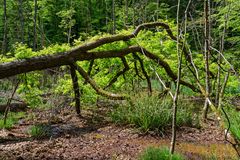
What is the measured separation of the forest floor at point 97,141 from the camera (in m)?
5.75

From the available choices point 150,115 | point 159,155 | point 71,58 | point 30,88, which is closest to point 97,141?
point 150,115

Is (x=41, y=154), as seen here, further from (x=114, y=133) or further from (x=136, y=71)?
(x=136, y=71)

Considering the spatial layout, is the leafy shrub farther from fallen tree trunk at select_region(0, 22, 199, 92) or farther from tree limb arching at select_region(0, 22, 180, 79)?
tree limb arching at select_region(0, 22, 180, 79)

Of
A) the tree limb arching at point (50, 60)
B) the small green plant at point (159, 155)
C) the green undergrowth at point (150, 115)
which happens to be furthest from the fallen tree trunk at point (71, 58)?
the small green plant at point (159, 155)

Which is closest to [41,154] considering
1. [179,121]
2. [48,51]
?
[48,51]

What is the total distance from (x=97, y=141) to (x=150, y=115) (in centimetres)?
118

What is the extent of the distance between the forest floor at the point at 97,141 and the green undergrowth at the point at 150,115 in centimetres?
16

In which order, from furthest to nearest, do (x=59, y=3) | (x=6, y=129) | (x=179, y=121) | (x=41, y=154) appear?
(x=59, y=3) → (x=6, y=129) → (x=179, y=121) → (x=41, y=154)

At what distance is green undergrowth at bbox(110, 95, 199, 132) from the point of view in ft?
24.1

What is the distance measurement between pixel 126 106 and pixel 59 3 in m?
25.6

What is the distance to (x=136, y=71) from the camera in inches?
362

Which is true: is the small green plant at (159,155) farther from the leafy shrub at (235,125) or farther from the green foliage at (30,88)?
the green foliage at (30,88)

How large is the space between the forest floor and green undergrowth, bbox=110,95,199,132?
16cm

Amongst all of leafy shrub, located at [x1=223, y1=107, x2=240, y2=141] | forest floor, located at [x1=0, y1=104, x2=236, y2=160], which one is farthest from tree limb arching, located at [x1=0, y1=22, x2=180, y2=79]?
leafy shrub, located at [x1=223, y1=107, x2=240, y2=141]
